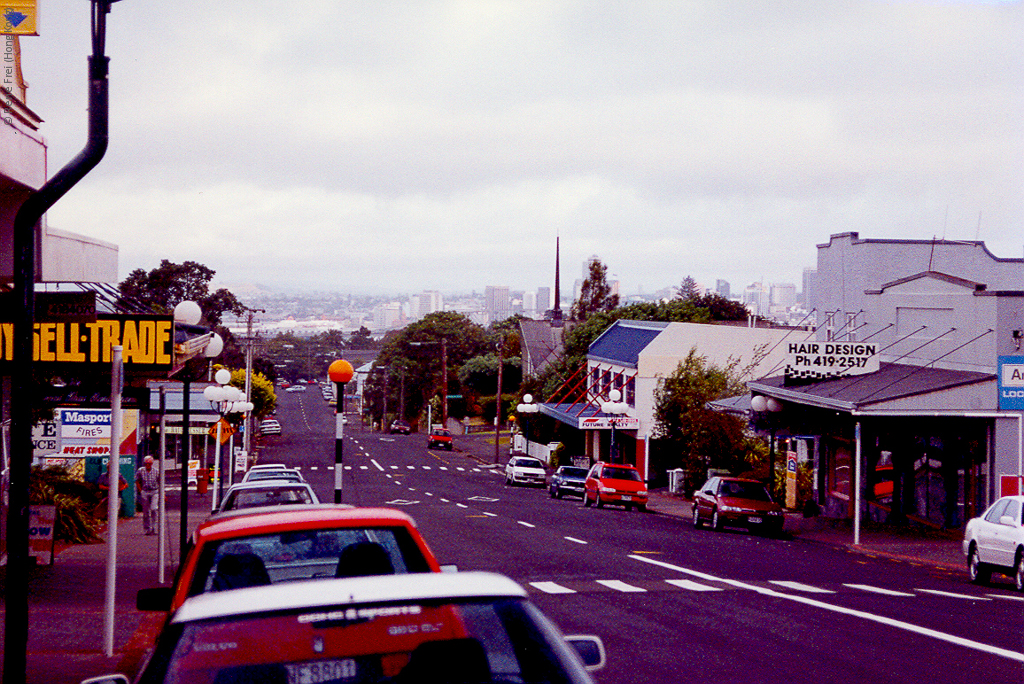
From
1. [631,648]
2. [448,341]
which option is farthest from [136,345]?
[448,341]

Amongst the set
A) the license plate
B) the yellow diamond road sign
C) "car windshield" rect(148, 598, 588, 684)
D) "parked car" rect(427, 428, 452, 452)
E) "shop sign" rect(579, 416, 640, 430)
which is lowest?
"parked car" rect(427, 428, 452, 452)

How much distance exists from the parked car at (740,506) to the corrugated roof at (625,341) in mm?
26622

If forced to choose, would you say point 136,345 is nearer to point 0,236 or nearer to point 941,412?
point 0,236

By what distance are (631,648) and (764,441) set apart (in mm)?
35187

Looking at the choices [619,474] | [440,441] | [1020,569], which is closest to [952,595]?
[1020,569]

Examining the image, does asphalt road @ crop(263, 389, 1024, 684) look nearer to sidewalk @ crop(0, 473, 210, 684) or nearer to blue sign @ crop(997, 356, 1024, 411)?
blue sign @ crop(997, 356, 1024, 411)

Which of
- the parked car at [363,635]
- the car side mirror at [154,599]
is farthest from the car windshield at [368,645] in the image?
the car side mirror at [154,599]

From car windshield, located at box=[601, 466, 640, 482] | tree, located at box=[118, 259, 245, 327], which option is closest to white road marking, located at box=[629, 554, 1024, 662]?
car windshield, located at box=[601, 466, 640, 482]

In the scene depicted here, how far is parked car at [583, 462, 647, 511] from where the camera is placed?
3859 centimetres

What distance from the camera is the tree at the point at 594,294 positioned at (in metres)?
99.6

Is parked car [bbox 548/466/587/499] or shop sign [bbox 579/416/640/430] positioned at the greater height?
shop sign [bbox 579/416/640/430]

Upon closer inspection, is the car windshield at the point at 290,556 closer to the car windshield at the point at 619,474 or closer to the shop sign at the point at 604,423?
the car windshield at the point at 619,474

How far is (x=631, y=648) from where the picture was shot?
463 inches

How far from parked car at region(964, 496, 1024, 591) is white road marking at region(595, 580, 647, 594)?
6.50 meters
